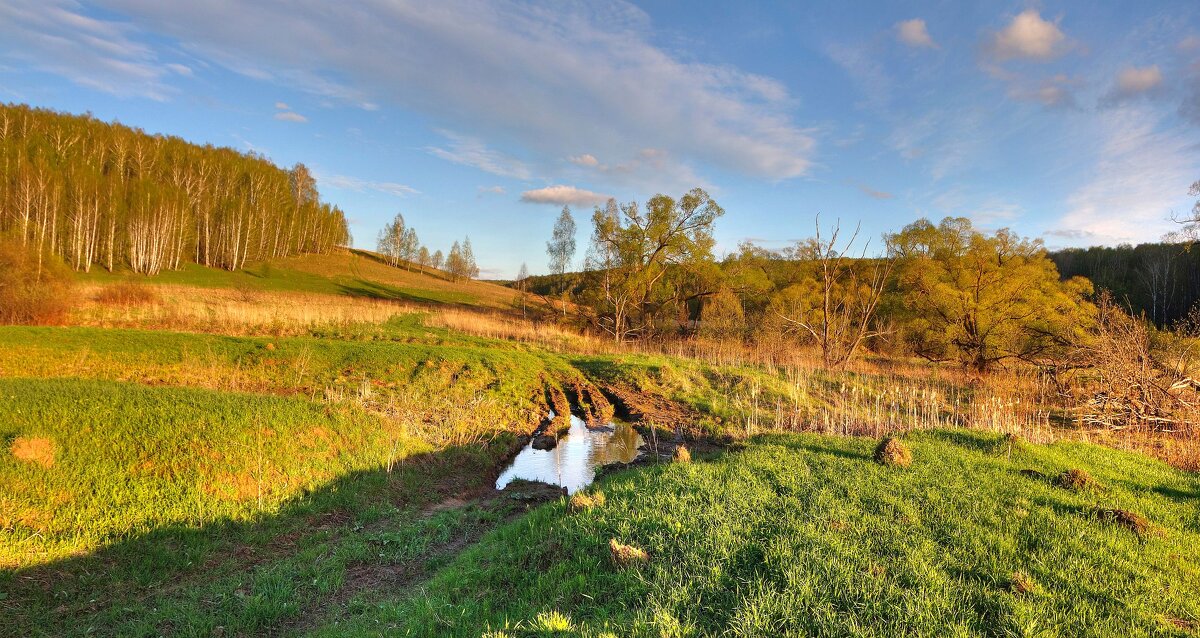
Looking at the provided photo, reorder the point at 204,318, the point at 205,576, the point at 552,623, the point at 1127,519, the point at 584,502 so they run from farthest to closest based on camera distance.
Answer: the point at 204,318 → the point at 584,502 → the point at 205,576 → the point at 1127,519 → the point at 552,623

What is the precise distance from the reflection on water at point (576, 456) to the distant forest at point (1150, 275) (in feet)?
210

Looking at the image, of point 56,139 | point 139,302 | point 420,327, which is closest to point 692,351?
point 420,327

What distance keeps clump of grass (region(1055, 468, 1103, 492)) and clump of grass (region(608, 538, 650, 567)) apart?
6.34 metres

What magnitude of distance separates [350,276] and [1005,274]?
70520 mm

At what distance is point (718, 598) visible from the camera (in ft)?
13.1

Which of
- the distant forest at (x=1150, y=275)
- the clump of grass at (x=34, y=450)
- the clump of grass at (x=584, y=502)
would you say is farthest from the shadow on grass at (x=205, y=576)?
the distant forest at (x=1150, y=275)

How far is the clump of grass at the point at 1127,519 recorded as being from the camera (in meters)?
5.22

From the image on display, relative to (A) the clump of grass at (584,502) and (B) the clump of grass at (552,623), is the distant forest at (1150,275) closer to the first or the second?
(A) the clump of grass at (584,502)

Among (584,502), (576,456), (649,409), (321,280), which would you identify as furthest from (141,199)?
(584,502)

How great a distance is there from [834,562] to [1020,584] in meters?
1.45

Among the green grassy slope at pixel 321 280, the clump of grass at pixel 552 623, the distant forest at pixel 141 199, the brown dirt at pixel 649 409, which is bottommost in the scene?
the brown dirt at pixel 649 409

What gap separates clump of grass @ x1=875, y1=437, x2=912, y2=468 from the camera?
24.4 feet

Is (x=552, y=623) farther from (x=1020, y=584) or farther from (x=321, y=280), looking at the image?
(x=321, y=280)

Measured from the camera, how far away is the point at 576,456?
1181 cm
